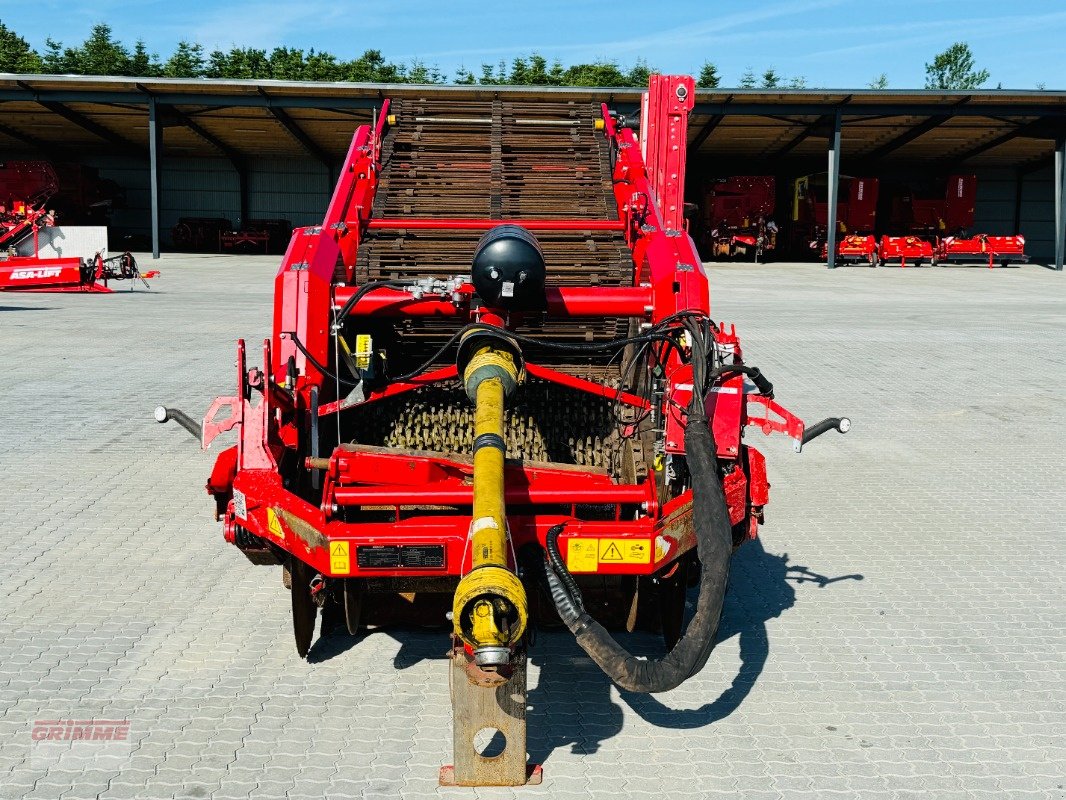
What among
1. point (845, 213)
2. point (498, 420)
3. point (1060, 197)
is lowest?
point (498, 420)

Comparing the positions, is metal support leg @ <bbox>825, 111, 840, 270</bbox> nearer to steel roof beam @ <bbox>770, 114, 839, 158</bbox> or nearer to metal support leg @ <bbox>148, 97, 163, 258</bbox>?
steel roof beam @ <bbox>770, 114, 839, 158</bbox>

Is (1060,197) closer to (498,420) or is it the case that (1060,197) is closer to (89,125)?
(89,125)

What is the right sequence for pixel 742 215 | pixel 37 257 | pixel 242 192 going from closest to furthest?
pixel 37 257, pixel 742 215, pixel 242 192

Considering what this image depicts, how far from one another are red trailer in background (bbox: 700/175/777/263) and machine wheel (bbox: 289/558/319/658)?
3076 centimetres

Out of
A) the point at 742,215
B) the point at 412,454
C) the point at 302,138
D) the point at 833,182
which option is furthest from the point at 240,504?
the point at 302,138

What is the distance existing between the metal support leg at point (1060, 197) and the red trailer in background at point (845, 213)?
17.4 ft

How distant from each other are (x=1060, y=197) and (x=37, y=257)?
91.4ft

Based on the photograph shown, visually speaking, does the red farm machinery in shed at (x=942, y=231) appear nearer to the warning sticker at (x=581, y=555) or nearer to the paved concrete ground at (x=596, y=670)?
the paved concrete ground at (x=596, y=670)

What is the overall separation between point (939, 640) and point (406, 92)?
25.0 meters

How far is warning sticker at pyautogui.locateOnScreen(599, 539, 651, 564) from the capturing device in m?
4.01

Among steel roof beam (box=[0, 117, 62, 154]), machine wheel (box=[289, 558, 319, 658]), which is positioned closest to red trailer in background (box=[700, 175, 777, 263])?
steel roof beam (box=[0, 117, 62, 154])

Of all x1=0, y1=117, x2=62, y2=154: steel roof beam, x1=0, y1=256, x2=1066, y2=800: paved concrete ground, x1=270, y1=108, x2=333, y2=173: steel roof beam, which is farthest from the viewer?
x1=0, y1=117, x2=62, y2=154: steel roof beam

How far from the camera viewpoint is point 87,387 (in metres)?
10.8

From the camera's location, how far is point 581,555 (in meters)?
4.02
